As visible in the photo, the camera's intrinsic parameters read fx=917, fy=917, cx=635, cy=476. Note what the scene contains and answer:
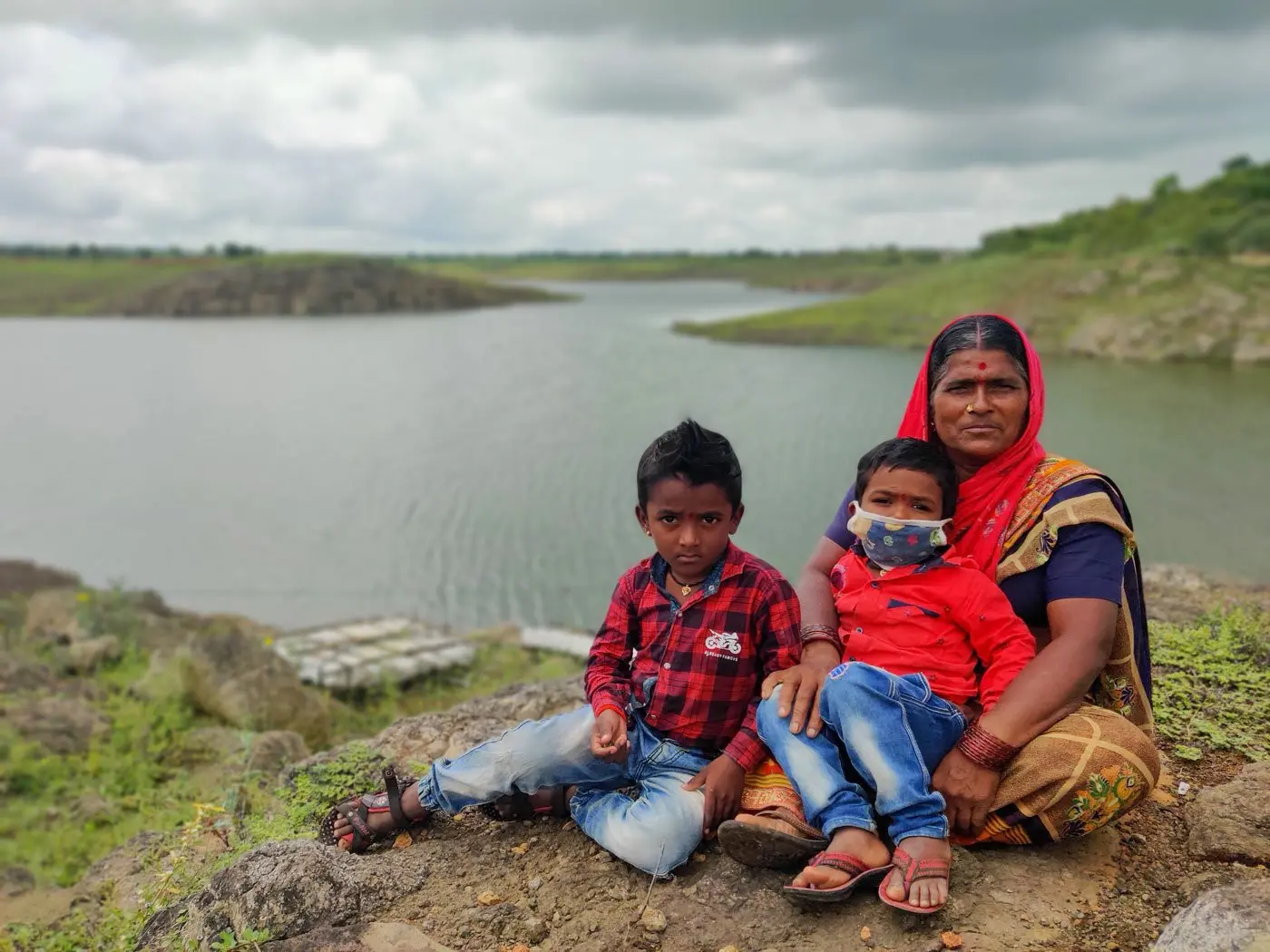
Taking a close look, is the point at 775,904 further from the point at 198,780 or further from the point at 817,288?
the point at 817,288

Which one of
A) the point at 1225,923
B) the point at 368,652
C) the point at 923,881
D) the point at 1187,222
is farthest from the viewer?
the point at 1187,222

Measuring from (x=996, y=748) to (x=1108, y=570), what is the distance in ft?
2.18

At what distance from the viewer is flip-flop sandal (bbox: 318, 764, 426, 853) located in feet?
11.0

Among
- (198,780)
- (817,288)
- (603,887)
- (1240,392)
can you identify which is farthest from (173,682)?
(817,288)

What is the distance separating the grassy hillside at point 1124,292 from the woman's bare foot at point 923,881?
93.0 ft

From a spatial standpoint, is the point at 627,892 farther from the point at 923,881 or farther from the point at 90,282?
the point at 90,282

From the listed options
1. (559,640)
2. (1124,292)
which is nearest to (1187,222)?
(1124,292)

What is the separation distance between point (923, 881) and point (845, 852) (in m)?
0.21

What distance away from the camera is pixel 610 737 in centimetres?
292

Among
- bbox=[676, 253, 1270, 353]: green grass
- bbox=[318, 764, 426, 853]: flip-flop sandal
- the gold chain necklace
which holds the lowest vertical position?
bbox=[318, 764, 426, 853]: flip-flop sandal

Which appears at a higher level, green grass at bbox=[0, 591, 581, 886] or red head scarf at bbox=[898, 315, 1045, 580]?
red head scarf at bbox=[898, 315, 1045, 580]

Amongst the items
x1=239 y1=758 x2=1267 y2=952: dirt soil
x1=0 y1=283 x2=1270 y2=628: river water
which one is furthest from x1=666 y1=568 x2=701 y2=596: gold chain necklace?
x1=0 y1=283 x2=1270 y2=628: river water

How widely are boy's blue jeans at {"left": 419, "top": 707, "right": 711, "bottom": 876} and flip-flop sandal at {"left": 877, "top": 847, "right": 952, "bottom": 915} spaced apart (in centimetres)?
62

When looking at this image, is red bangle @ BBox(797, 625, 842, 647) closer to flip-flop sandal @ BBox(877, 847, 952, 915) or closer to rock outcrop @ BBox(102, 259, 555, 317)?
flip-flop sandal @ BBox(877, 847, 952, 915)
